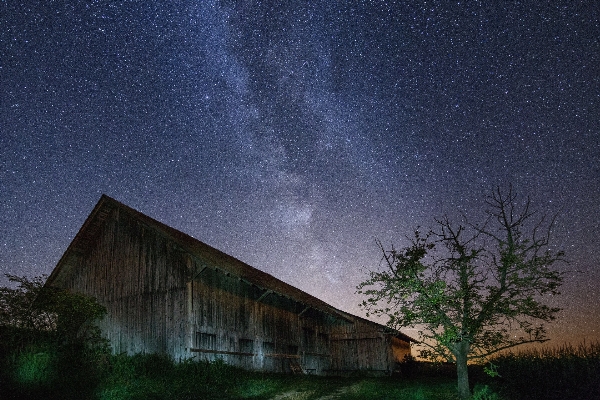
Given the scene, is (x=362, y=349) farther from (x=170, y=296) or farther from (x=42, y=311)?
(x=42, y=311)

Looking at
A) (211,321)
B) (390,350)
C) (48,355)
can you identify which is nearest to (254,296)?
(211,321)

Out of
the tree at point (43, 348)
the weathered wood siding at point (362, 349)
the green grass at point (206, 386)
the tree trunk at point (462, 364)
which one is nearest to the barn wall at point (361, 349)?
the weathered wood siding at point (362, 349)

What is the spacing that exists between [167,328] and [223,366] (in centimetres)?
321

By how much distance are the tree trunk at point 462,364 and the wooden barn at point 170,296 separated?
288 inches

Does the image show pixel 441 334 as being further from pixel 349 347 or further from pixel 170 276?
pixel 349 347

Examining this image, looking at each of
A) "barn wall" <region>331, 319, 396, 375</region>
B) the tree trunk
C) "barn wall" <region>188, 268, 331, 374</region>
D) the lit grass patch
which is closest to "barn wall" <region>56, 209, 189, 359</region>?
"barn wall" <region>188, 268, 331, 374</region>

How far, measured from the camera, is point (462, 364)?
624 inches

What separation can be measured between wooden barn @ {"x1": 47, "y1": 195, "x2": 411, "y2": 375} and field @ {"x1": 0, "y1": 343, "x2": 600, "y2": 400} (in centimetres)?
183

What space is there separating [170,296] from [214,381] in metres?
4.96

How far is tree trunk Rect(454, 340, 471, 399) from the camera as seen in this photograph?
15.8 meters

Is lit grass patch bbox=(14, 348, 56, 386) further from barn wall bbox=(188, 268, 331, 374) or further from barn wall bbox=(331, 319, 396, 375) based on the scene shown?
barn wall bbox=(331, 319, 396, 375)

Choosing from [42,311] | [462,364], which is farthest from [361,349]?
[42,311]

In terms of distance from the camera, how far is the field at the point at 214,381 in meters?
13.0

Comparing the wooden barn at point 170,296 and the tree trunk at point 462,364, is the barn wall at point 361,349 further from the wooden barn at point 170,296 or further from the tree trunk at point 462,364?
the tree trunk at point 462,364
